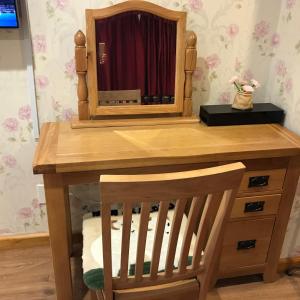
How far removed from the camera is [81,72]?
1.46 metres

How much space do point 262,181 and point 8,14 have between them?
1257 mm

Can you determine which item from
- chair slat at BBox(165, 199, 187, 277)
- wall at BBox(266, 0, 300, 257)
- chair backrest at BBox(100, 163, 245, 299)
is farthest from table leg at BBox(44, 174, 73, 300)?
wall at BBox(266, 0, 300, 257)

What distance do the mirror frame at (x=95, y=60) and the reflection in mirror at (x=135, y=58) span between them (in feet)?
0.06

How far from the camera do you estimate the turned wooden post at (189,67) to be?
58.5 inches

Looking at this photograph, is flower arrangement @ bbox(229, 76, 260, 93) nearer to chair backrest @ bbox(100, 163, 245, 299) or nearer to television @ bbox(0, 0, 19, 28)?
chair backrest @ bbox(100, 163, 245, 299)

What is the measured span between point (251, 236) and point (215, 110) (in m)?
0.61

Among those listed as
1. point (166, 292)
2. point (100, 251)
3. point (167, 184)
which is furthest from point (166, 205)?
point (100, 251)

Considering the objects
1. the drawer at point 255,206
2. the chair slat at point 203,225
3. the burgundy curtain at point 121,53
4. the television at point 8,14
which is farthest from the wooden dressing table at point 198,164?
the television at point 8,14

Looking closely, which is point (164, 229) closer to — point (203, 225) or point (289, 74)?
point (203, 225)

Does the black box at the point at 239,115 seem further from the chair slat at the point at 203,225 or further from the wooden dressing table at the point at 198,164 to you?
the chair slat at the point at 203,225

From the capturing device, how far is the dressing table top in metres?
1.21

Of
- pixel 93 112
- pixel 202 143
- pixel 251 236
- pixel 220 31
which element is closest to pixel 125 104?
pixel 93 112

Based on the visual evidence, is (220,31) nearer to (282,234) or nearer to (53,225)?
(282,234)

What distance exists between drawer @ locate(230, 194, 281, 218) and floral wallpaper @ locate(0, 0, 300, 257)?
0.24 metres
